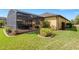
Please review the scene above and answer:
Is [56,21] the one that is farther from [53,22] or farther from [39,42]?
[39,42]

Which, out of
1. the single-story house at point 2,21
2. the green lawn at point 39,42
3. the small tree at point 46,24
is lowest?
the green lawn at point 39,42

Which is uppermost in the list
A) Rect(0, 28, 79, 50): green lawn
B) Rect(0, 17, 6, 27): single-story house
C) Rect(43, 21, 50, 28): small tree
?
Rect(0, 17, 6, 27): single-story house

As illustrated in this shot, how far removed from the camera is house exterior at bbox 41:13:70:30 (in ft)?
10.3

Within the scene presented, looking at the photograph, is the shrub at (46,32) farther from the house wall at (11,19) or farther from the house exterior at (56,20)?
the house wall at (11,19)

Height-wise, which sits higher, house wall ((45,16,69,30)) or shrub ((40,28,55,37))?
house wall ((45,16,69,30))

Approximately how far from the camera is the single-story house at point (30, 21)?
3133 mm

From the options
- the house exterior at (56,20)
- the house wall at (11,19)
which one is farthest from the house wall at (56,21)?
the house wall at (11,19)

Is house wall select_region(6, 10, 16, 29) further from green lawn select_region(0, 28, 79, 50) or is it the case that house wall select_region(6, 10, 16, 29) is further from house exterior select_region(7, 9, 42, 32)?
green lawn select_region(0, 28, 79, 50)

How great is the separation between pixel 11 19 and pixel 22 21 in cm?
14

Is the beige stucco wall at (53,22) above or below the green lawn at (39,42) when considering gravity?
above

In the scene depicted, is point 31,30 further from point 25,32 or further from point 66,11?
point 66,11

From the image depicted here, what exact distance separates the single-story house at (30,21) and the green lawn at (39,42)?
0.09 meters

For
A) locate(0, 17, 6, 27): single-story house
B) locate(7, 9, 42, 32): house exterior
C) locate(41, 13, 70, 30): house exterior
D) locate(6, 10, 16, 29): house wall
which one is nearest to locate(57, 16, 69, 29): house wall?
locate(41, 13, 70, 30): house exterior
